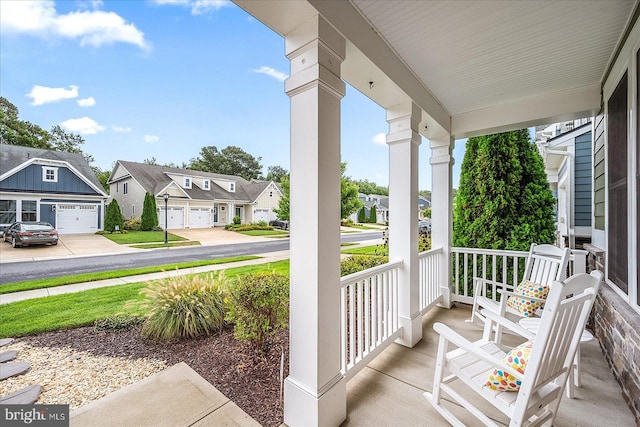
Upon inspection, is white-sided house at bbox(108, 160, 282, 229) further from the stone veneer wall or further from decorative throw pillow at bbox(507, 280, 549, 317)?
the stone veneer wall

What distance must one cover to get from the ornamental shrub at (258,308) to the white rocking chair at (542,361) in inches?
50.1

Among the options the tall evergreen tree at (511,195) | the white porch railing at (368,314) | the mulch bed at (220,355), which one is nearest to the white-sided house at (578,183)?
the tall evergreen tree at (511,195)

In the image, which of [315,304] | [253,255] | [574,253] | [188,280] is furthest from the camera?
[253,255]

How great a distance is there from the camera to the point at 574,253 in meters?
3.01

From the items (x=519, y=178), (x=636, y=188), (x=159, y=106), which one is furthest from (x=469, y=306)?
(x=159, y=106)

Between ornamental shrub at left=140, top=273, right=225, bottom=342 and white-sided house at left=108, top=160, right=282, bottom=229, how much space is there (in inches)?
24.1

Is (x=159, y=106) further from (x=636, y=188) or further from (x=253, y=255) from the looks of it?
(x=636, y=188)

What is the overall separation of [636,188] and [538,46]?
1.25 m

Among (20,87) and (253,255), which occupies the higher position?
(20,87)

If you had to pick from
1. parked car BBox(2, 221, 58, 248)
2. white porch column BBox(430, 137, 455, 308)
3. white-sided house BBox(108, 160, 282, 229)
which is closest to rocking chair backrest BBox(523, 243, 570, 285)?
white porch column BBox(430, 137, 455, 308)

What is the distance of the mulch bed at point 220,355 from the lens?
1887 mm

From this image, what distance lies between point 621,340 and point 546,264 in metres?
0.95

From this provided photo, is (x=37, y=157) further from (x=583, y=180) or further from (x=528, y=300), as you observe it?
(x=583, y=180)

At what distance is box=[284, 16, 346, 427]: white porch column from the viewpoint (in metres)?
1.46
